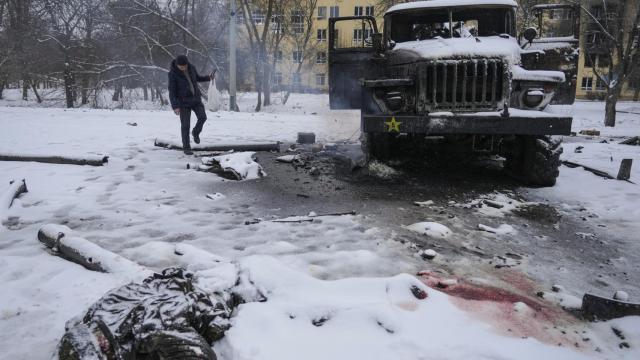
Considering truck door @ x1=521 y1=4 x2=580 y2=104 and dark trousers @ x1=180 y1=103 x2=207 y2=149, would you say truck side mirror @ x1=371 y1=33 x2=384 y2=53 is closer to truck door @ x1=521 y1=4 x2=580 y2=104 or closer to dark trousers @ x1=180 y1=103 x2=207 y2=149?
truck door @ x1=521 y1=4 x2=580 y2=104

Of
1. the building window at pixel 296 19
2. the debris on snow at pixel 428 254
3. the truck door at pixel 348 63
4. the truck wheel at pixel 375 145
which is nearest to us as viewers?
the debris on snow at pixel 428 254

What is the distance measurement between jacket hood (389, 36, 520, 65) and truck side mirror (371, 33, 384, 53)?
39 cm

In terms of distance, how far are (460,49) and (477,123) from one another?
105 cm

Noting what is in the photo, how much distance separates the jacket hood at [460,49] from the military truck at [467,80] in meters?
0.01

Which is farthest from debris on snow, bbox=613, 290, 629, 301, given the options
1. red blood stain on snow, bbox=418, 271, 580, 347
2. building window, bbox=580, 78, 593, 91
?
building window, bbox=580, 78, 593, 91

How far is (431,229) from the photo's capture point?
401 cm

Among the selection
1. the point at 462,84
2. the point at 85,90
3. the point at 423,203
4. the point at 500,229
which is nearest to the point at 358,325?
the point at 500,229

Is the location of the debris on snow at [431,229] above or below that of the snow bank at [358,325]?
above

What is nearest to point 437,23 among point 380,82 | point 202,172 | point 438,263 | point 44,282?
point 380,82

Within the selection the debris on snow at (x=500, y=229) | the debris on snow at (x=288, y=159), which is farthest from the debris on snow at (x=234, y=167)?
the debris on snow at (x=500, y=229)

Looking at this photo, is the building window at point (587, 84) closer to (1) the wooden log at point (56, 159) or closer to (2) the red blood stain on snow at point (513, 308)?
(1) the wooden log at point (56, 159)

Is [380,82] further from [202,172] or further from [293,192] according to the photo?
[202,172]

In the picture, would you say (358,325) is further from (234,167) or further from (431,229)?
(234,167)

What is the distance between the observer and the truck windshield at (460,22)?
6.64 m
